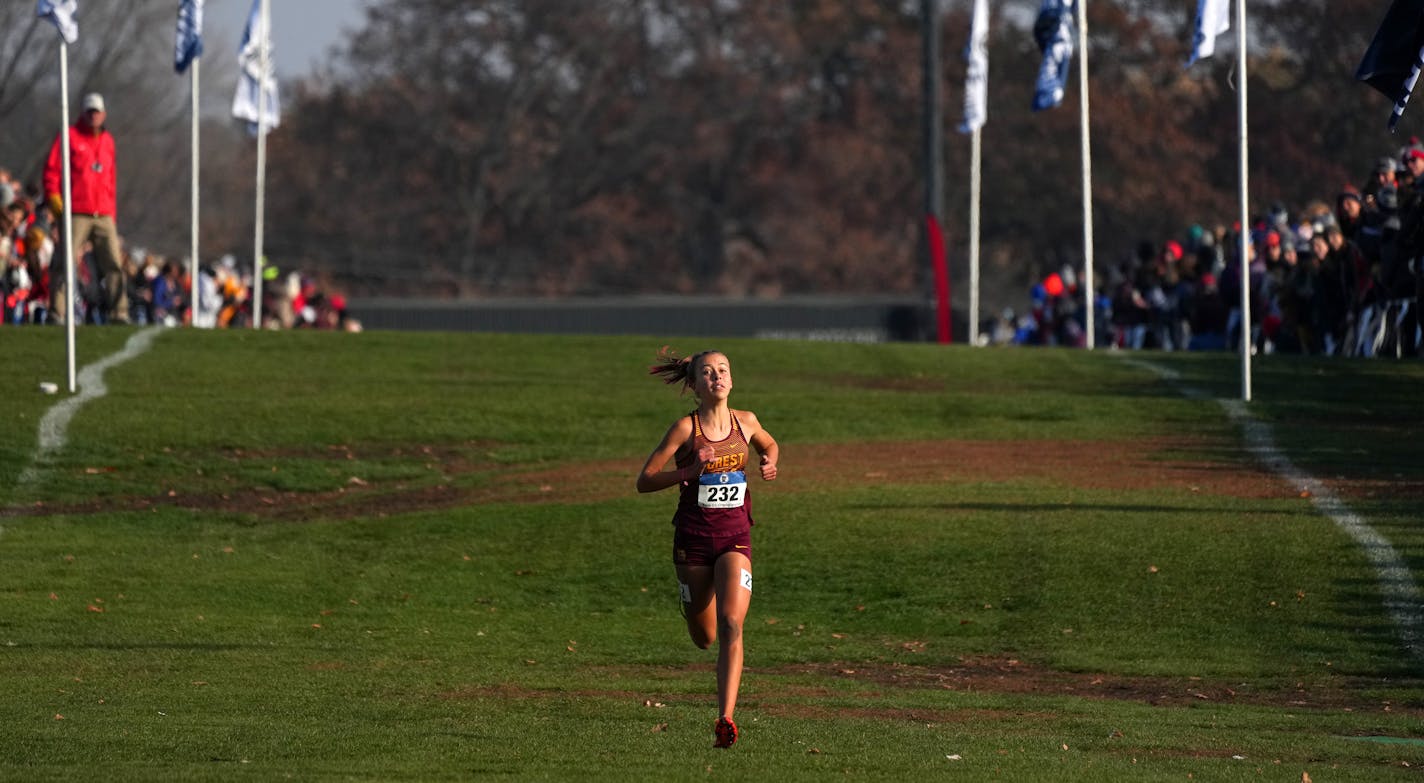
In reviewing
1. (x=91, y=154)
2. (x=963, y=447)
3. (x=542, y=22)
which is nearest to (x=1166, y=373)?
(x=963, y=447)

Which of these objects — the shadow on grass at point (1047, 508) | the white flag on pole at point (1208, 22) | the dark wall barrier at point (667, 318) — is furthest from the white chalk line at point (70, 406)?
the dark wall barrier at point (667, 318)

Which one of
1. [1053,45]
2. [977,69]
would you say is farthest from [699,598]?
[977,69]

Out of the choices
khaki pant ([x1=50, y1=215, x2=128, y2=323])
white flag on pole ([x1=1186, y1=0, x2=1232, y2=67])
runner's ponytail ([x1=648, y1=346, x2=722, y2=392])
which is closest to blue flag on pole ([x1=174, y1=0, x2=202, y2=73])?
A: khaki pant ([x1=50, y1=215, x2=128, y2=323])

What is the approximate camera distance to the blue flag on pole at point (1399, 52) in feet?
51.5

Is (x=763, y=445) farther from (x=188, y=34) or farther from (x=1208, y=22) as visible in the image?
(x=188, y=34)

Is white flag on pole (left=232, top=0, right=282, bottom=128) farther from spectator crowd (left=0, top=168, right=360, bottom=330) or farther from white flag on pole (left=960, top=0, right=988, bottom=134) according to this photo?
white flag on pole (left=960, top=0, right=988, bottom=134)

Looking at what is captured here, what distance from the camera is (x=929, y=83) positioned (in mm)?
47062

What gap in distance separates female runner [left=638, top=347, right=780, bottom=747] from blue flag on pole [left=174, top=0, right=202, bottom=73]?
23808 millimetres

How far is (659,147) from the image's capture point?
242 feet

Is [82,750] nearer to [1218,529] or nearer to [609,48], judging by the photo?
[1218,529]

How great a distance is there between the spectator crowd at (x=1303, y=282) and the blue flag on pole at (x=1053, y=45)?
10.7 feet

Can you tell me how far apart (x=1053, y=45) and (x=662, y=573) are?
16514mm

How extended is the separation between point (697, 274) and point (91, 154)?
165 feet

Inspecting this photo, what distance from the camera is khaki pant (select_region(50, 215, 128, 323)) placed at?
26.9 metres
